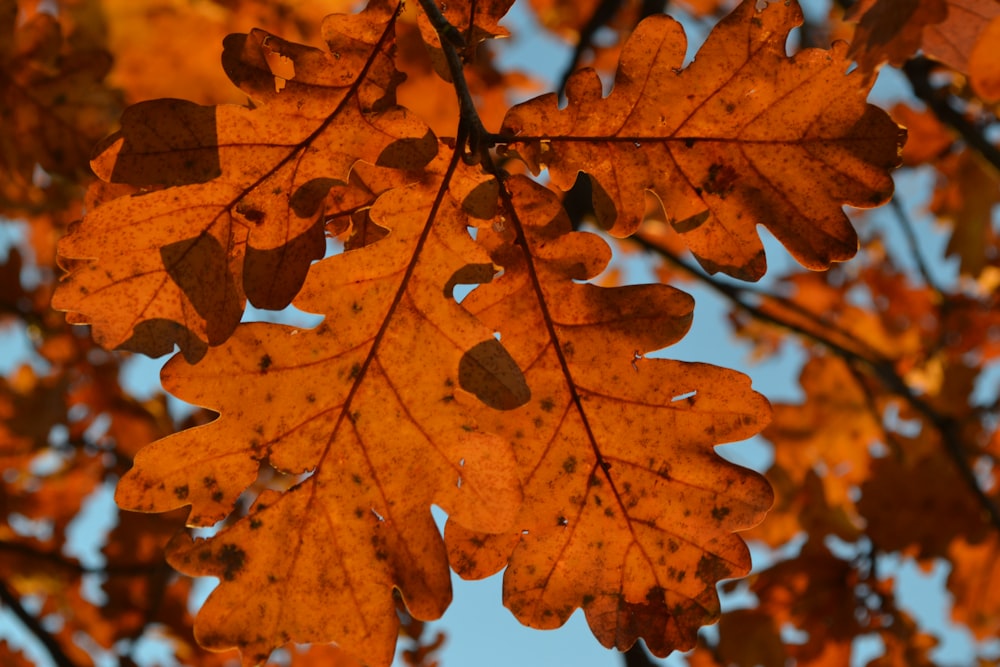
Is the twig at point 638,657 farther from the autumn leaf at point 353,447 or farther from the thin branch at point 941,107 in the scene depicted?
the thin branch at point 941,107

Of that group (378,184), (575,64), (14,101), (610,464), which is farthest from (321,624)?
(575,64)

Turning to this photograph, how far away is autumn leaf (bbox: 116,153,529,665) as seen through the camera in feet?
3.81

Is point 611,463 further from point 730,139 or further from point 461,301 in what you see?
point 730,139

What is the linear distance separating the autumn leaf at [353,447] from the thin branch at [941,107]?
50.9 inches

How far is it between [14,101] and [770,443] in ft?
9.05

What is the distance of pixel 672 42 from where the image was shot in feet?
3.88

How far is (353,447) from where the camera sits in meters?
1.21

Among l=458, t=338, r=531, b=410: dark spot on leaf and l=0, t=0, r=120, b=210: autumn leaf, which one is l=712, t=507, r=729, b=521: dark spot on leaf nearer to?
l=458, t=338, r=531, b=410: dark spot on leaf

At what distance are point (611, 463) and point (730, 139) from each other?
45cm

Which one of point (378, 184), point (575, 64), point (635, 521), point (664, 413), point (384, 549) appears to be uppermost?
point (575, 64)

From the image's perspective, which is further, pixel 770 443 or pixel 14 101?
pixel 770 443

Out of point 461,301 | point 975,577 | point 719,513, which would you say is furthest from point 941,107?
point 975,577

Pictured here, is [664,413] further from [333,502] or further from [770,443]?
[770,443]

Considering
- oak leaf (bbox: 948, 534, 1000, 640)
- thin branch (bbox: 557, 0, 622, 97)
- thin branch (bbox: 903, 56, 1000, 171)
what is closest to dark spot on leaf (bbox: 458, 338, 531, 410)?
thin branch (bbox: 903, 56, 1000, 171)
